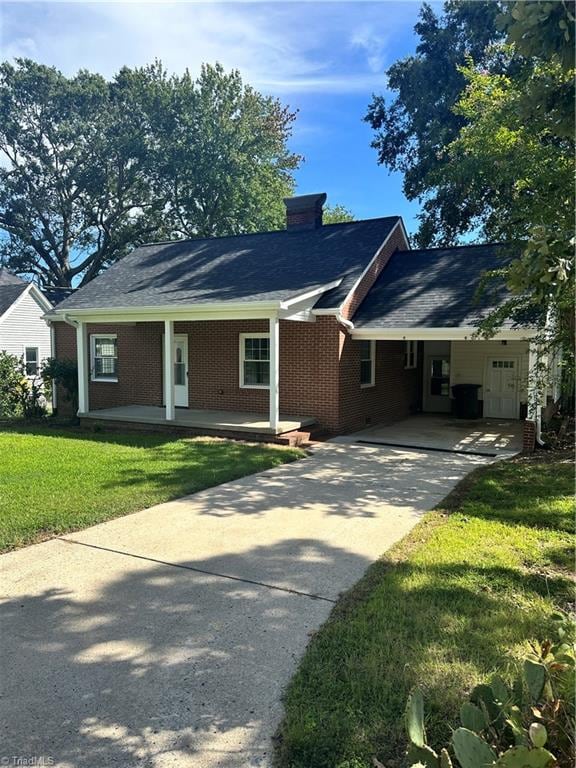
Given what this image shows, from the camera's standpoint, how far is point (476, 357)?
53.7ft

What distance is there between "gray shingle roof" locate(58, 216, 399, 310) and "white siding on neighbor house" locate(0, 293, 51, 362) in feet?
36.4

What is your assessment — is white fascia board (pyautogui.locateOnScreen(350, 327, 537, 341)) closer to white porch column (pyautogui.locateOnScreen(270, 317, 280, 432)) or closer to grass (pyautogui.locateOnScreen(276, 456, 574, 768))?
white porch column (pyautogui.locateOnScreen(270, 317, 280, 432))

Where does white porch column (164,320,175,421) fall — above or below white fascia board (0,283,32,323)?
below

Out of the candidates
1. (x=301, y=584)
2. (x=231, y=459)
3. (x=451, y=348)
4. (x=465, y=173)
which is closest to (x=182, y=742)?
(x=301, y=584)

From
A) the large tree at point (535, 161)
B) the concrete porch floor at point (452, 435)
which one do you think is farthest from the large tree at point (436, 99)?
the concrete porch floor at point (452, 435)

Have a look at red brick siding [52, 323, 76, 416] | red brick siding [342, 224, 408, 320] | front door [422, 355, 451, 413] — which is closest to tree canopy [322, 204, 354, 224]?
red brick siding [342, 224, 408, 320]

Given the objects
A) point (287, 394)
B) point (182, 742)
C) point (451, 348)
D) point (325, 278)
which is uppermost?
point (325, 278)

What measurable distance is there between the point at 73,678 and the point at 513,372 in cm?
1495

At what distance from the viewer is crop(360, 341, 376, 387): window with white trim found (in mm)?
13694

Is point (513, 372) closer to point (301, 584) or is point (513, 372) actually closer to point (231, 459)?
point (231, 459)

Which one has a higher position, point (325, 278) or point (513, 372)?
point (325, 278)

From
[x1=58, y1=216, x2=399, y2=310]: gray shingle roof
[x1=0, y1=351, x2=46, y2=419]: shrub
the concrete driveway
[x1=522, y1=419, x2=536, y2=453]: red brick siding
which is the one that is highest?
[x1=58, y1=216, x2=399, y2=310]: gray shingle roof

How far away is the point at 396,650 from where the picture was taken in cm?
344

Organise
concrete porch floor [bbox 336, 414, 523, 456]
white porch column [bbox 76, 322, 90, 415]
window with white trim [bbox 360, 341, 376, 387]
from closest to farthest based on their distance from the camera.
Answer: concrete porch floor [bbox 336, 414, 523, 456] < window with white trim [bbox 360, 341, 376, 387] < white porch column [bbox 76, 322, 90, 415]
